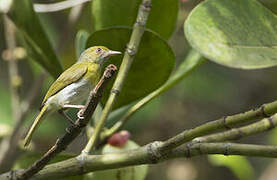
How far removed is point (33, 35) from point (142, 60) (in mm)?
289

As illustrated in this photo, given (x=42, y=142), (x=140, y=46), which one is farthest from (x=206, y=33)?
(x=42, y=142)

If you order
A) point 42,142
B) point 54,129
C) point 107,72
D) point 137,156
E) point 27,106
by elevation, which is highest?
point 107,72

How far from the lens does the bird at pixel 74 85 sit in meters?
1.32

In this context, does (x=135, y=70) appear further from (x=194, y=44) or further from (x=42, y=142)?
(x=42, y=142)

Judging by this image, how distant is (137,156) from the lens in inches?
40.9

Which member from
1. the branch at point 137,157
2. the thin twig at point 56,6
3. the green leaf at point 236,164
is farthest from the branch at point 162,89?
the thin twig at point 56,6

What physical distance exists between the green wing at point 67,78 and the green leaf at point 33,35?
42 mm

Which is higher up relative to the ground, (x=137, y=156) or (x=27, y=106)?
(x=137, y=156)

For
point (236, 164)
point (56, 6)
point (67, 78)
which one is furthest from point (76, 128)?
point (56, 6)

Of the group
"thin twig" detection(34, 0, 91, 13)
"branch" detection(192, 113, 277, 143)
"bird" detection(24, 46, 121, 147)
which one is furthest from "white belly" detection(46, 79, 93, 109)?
"thin twig" detection(34, 0, 91, 13)

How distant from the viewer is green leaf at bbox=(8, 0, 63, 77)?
135cm

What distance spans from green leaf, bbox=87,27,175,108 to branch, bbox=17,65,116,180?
1.02 ft

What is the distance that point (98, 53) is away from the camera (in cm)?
133

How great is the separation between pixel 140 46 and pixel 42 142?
1.53 m
